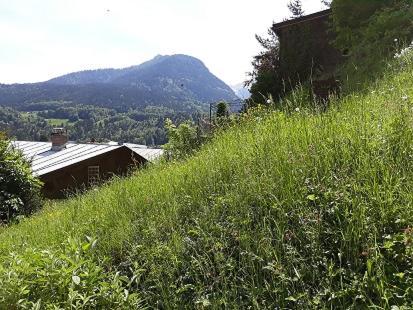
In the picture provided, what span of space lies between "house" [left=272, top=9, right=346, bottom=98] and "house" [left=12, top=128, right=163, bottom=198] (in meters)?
12.1

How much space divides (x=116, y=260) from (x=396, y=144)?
2372mm

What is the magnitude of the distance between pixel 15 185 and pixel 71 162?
1330 cm

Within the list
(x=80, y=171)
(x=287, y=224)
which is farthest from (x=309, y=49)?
(x=80, y=171)

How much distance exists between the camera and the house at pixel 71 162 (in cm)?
2691

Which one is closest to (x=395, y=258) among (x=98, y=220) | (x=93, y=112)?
(x=98, y=220)

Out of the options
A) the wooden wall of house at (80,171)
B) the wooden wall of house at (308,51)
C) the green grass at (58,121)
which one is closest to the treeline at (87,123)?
the green grass at (58,121)

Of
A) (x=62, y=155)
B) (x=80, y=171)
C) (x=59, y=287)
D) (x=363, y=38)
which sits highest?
(x=363, y=38)

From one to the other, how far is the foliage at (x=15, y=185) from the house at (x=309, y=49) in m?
10.2

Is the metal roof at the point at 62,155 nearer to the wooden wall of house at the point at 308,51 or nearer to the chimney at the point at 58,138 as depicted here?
the chimney at the point at 58,138

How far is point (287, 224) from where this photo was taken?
2797 millimetres

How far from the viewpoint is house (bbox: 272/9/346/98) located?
14922 millimetres

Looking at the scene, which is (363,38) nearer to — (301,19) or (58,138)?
(301,19)

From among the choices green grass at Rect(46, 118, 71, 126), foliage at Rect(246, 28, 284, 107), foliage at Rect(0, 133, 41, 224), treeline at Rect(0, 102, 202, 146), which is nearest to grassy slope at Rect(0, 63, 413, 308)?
foliage at Rect(246, 28, 284, 107)

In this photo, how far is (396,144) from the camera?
9.88 ft
